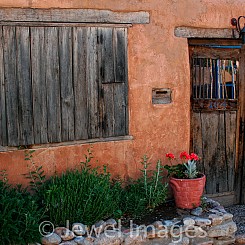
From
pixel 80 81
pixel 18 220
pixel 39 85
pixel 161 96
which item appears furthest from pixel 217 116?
pixel 18 220

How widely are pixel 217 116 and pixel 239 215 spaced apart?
1.51m

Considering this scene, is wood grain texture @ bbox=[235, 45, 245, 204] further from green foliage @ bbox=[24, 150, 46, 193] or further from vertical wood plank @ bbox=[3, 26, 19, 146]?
vertical wood plank @ bbox=[3, 26, 19, 146]

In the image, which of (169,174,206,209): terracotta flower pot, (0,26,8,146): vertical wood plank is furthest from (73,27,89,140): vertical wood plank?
(169,174,206,209): terracotta flower pot

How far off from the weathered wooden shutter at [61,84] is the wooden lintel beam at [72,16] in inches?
4.1

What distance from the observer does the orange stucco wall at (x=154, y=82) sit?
5262 mm

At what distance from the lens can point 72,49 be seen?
16.5 ft

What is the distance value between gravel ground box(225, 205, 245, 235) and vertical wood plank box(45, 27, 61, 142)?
2794mm

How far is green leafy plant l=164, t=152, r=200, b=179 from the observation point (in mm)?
5285

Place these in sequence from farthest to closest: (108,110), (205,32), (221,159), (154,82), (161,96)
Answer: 1. (221,159)
2. (205,32)
3. (161,96)
4. (154,82)
5. (108,110)

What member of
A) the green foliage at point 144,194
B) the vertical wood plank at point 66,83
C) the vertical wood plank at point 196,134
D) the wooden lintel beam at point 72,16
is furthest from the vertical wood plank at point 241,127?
the vertical wood plank at point 66,83

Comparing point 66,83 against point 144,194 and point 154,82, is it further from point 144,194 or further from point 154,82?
point 144,194

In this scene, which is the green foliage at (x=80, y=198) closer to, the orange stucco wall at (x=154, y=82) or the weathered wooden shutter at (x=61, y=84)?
the orange stucco wall at (x=154, y=82)

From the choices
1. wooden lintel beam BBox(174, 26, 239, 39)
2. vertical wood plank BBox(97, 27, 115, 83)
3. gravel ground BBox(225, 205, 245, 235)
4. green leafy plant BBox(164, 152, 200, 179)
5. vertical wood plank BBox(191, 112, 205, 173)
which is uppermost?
wooden lintel beam BBox(174, 26, 239, 39)

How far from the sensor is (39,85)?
4891mm
